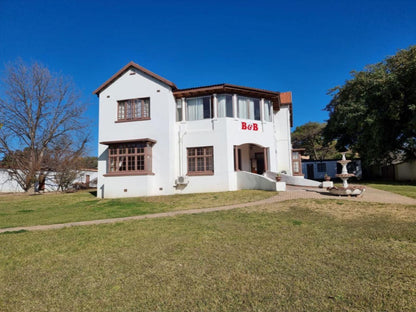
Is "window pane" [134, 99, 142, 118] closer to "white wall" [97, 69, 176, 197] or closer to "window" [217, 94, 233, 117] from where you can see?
"white wall" [97, 69, 176, 197]

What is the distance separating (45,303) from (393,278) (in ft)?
15.7

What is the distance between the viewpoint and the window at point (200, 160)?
55.1ft

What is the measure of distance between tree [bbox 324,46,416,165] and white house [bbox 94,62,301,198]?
908 cm

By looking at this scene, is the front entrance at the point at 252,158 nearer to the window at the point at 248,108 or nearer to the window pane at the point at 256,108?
the window pane at the point at 256,108

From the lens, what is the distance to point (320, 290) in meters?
3.24

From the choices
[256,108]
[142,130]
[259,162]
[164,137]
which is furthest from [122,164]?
[259,162]

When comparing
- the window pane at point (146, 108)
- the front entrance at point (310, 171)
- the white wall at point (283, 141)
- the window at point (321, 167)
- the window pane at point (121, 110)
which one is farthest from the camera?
the front entrance at point (310, 171)

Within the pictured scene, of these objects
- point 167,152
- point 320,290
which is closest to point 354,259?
point 320,290

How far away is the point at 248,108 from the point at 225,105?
1.94 meters

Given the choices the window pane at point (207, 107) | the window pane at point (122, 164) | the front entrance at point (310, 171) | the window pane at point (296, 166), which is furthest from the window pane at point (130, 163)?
the front entrance at point (310, 171)

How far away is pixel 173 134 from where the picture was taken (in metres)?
17.0

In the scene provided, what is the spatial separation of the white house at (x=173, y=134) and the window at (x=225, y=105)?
0.07 meters

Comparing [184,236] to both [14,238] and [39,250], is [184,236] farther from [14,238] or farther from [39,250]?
[14,238]

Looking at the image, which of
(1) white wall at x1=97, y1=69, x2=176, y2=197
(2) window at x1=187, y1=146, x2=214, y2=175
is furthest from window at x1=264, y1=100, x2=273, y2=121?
(1) white wall at x1=97, y1=69, x2=176, y2=197
